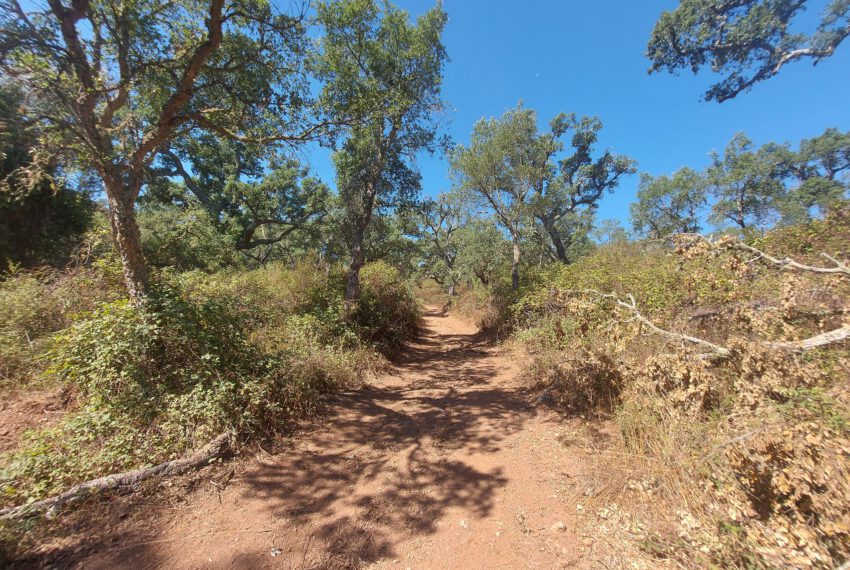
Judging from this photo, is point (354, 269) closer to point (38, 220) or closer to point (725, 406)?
point (725, 406)

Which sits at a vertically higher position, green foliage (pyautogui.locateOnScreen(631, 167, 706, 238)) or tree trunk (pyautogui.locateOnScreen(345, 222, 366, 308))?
green foliage (pyautogui.locateOnScreen(631, 167, 706, 238))

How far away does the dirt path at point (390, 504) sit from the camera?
2512mm

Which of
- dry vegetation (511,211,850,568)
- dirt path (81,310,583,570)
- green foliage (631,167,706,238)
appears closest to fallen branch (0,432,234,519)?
dirt path (81,310,583,570)

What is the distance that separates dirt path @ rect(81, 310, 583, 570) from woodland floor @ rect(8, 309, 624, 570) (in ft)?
0.04

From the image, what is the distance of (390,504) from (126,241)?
17.5 ft

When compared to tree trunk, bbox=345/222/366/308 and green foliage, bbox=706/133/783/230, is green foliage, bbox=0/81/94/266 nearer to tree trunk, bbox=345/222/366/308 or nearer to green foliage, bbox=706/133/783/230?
tree trunk, bbox=345/222/366/308

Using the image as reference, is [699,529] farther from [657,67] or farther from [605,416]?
[657,67]

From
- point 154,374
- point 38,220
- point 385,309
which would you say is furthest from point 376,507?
point 38,220

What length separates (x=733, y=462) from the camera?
2338mm

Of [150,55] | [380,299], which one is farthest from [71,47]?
[380,299]

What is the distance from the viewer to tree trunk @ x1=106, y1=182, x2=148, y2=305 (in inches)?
174

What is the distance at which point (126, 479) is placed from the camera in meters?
2.87

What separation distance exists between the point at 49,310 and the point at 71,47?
4.20m

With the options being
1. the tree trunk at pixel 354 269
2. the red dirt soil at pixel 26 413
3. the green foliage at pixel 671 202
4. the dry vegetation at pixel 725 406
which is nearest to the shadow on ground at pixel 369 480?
the dry vegetation at pixel 725 406
